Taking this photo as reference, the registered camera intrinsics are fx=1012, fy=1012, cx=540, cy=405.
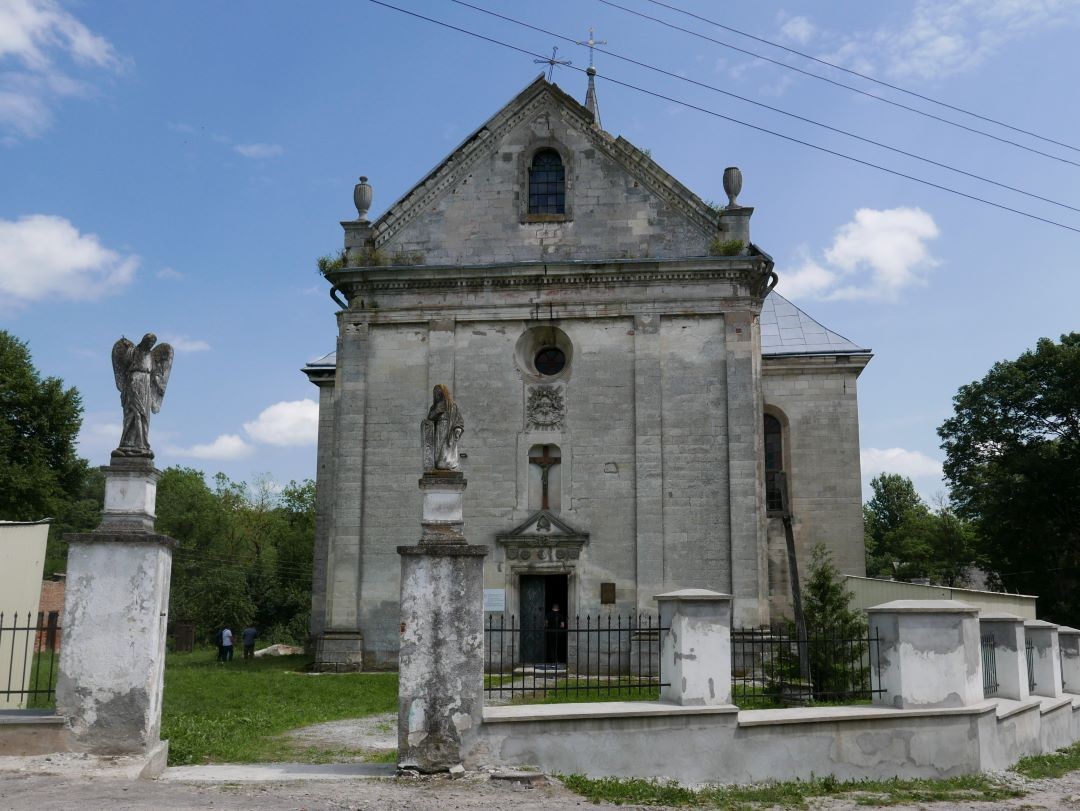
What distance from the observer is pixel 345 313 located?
23062 mm

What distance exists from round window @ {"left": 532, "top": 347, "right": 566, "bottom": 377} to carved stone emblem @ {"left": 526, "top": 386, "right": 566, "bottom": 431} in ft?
1.86

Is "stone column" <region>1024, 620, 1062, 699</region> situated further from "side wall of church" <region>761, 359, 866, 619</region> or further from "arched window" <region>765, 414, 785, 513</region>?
"arched window" <region>765, 414, 785, 513</region>

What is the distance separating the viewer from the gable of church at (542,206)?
22.6 m

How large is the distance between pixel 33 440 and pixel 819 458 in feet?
87.8

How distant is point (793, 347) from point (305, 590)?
107ft

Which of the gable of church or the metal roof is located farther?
the metal roof

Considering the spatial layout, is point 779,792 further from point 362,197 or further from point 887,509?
point 887,509

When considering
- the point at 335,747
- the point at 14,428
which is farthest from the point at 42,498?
the point at 335,747

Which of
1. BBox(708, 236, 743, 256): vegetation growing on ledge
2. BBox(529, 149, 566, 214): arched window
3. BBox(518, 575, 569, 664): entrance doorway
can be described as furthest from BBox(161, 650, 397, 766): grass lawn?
BBox(708, 236, 743, 256): vegetation growing on ledge

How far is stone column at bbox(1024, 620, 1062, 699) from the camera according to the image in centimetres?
1466

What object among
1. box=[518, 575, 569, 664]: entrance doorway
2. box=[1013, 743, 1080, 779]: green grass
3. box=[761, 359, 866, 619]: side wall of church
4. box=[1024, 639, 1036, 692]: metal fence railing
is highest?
box=[761, 359, 866, 619]: side wall of church

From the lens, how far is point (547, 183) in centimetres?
2334

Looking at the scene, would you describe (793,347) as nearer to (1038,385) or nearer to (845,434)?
(845,434)

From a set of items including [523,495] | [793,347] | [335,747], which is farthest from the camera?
[793,347]
